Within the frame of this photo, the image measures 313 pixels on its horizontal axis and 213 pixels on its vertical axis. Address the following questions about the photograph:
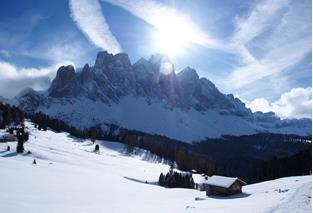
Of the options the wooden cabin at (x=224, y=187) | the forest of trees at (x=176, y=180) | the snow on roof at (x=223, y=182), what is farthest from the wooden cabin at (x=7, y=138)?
the wooden cabin at (x=224, y=187)

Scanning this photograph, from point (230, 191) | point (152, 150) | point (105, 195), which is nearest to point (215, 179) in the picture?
point (230, 191)

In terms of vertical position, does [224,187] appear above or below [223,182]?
below

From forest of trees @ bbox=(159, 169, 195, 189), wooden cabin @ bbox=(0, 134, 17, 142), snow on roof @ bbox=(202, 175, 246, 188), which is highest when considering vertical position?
wooden cabin @ bbox=(0, 134, 17, 142)

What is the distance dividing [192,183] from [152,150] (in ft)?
295

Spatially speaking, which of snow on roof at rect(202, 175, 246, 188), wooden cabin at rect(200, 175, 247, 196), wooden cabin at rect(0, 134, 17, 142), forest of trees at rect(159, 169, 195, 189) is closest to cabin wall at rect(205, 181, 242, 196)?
wooden cabin at rect(200, 175, 247, 196)

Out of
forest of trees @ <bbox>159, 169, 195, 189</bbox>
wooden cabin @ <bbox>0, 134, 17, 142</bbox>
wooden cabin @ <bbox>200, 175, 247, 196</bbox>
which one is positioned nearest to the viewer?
wooden cabin @ <bbox>200, 175, 247, 196</bbox>

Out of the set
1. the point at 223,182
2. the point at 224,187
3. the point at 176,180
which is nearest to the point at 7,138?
the point at 176,180

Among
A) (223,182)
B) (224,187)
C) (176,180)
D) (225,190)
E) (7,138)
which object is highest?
(7,138)

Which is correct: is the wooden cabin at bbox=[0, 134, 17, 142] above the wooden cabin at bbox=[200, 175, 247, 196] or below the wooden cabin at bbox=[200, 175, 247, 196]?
above

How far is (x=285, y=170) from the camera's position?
11456 centimetres

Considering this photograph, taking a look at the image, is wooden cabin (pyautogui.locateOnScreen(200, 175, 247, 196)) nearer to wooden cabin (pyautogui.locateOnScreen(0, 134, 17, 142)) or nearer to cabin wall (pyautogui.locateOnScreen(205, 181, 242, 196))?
cabin wall (pyautogui.locateOnScreen(205, 181, 242, 196))

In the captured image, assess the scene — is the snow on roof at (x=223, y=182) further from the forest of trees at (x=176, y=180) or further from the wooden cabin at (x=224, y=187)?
the forest of trees at (x=176, y=180)

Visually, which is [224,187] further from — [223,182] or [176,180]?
[176,180]

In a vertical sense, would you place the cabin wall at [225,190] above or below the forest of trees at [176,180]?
above
